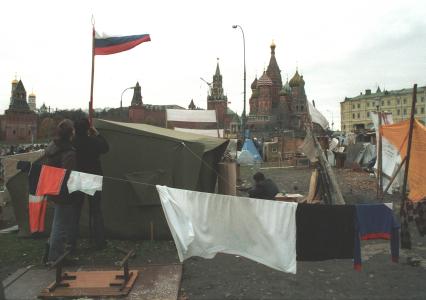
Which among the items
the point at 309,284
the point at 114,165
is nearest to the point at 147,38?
the point at 114,165

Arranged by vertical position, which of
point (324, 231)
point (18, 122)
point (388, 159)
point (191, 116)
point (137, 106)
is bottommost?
point (324, 231)

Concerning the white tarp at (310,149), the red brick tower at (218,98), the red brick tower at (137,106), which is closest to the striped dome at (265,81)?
→ the red brick tower at (218,98)

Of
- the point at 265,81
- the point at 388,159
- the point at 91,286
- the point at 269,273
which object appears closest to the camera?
the point at 91,286

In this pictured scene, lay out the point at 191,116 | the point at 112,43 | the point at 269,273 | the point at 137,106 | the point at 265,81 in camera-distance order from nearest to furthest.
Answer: the point at 269,273, the point at 112,43, the point at 191,116, the point at 265,81, the point at 137,106

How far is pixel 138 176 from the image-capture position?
7.62 m

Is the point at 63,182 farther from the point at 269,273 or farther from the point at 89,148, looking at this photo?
the point at 269,273

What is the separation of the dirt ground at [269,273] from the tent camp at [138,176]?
0.38 m

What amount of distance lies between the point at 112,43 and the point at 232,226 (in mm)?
4925

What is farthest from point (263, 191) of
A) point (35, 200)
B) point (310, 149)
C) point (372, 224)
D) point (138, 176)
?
point (35, 200)

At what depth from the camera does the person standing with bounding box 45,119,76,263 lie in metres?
5.91

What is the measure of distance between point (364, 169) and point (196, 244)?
19.4 m

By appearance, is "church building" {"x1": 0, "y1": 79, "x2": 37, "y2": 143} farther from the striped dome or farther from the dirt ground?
the dirt ground

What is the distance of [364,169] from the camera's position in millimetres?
22438

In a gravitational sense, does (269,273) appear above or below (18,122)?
below
